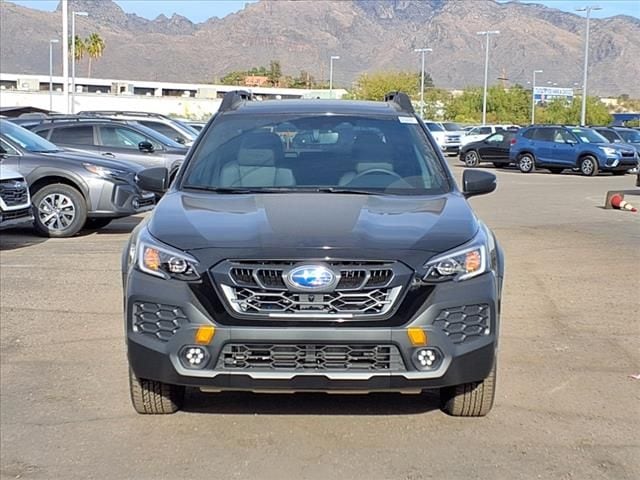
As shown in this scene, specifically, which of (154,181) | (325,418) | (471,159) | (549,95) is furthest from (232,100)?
(549,95)

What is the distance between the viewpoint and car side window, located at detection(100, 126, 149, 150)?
16.7 meters

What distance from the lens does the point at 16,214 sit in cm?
1151

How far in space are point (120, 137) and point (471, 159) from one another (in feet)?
68.7

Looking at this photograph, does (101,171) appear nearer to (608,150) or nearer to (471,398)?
(471,398)

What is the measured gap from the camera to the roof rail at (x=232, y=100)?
21.8ft

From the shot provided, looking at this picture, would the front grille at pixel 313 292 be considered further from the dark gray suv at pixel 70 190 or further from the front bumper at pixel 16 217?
the dark gray suv at pixel 70 190

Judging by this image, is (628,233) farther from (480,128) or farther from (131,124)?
(480,128)

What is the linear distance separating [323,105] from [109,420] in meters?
2.73

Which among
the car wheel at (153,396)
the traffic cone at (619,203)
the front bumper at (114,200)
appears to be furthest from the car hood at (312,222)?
the traffic cone at (619,203)

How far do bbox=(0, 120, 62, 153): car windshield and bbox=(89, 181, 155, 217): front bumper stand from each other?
134 cm

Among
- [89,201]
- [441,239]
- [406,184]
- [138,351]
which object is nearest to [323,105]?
[406,184]

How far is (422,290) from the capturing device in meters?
4.47

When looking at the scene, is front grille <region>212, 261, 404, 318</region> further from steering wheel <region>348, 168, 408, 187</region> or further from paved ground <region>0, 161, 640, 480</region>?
steering wheel <region>348, 168, 408, 187</region>

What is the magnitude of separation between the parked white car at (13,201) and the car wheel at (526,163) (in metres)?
22.6
